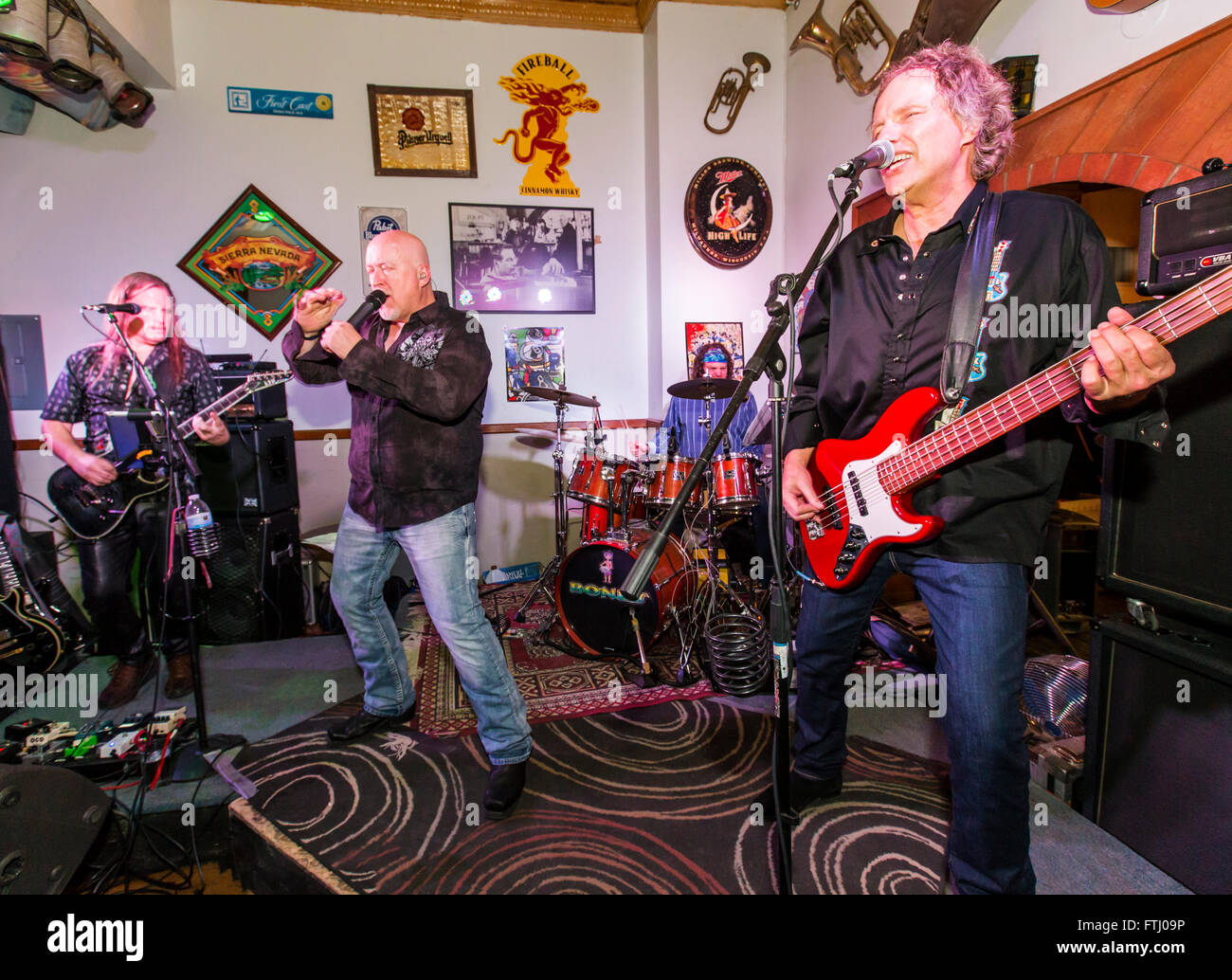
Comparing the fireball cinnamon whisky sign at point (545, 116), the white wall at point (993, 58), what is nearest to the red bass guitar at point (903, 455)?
the white wall at point (993, 58)

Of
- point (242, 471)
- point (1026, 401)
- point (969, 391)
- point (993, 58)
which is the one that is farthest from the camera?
point (242, 471)

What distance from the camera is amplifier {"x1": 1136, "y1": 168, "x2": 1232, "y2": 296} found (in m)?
1.41

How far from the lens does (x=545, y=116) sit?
15.4ft

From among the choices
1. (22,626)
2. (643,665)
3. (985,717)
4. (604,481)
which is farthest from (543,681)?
(22,626)

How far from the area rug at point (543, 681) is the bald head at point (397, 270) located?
1618mm

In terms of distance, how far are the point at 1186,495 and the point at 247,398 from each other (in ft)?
13.7

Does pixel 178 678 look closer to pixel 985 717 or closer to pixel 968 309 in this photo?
pixel 985 717

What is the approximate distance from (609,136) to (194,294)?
3.14 m

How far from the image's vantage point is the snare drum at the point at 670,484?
10.5ft

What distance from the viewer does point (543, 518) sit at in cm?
501

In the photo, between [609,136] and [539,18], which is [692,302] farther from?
[539,18]

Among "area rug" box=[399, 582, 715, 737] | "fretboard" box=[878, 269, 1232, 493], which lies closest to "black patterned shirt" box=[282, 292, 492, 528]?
"area rug" box=[399, 582, 715, 737]

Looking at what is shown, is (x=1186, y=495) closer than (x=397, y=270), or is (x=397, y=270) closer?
(x=1186, y=495)
